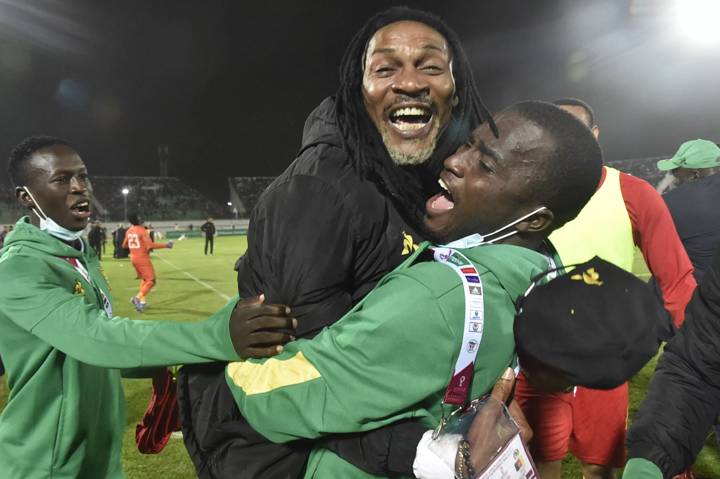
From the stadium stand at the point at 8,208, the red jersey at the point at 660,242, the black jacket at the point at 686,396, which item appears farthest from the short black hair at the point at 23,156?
the stadium stand at the point at 8,208

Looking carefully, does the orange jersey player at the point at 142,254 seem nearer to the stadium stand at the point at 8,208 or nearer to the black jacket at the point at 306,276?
the black jacket at the point at 306,276

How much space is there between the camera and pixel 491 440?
3.99 ft

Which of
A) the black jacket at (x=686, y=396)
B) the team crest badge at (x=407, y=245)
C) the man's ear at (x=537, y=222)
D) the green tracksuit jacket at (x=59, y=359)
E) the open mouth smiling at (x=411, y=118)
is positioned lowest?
the green tracksuit jacket at (x=59, y=359)

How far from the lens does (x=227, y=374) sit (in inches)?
58.3

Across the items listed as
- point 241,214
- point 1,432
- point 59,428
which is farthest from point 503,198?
point 241,214

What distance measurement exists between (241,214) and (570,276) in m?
74.2

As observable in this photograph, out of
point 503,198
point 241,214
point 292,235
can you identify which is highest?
point 503,198

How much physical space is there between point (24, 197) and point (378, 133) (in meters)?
2.11

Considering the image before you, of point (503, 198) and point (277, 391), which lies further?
point (503, 198)

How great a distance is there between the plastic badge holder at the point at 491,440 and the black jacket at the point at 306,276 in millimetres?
96

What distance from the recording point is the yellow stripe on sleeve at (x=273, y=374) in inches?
49.3

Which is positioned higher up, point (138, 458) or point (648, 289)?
point (648, 289)

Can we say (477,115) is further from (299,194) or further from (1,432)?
(1,432)

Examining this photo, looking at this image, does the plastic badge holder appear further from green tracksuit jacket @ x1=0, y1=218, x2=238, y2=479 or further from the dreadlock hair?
green tracksuit jacket @ x1=0, y1=218, x2=238, y2=479
